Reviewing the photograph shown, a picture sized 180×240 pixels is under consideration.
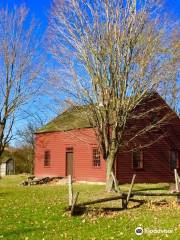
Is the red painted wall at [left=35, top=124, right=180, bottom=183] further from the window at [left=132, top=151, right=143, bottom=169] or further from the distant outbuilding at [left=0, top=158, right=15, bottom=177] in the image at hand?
the distant outbuilding at [left=0, top=158, right=15, bottom=177]

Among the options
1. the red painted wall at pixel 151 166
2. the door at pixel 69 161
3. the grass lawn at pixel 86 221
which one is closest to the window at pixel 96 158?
the red painted wall at pixel 151 166

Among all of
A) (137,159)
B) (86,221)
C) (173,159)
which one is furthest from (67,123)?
(86,221)

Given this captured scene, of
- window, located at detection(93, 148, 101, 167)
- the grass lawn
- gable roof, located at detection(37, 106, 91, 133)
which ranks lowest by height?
the grass lawn

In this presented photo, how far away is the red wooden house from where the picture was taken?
31500mm

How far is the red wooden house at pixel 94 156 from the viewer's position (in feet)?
103

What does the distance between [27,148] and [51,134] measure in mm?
23541

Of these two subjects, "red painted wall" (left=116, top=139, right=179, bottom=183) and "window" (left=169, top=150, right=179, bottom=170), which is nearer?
"red painted wall" (left=116, top=139, right=179, bottom=183)

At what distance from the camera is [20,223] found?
1237cm

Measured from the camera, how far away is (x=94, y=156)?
107 feet

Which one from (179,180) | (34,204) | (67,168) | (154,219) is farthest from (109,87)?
(67,168)

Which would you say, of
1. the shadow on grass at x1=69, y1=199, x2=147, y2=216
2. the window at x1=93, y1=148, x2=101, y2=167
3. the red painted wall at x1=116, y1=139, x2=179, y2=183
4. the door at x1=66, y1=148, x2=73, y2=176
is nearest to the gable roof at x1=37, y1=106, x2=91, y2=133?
the door at x1=66, y1=148, x2=73, y2=176

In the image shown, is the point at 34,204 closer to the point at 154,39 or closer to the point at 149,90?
the point at 149,90

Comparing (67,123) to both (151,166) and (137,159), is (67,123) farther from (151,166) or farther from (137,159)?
(151,166)

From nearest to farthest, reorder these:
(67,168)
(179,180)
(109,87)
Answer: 1. (179,180)
2. (109,87)
3. (67,168)
